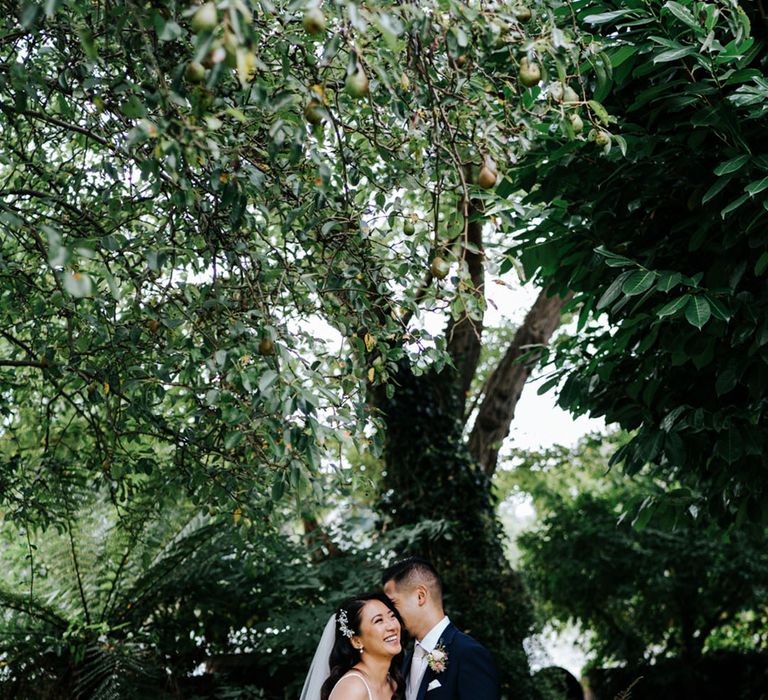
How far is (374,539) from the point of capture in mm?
9039

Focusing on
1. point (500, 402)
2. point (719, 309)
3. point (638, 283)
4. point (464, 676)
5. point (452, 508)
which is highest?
point (500, 402)

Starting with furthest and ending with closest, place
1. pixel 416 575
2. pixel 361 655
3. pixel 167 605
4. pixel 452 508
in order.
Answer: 1. pixel 452 508
2. pixel 167 605
3. pixel 416 575
4. pixel 361 655

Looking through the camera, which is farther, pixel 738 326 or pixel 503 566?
pixel 503 566

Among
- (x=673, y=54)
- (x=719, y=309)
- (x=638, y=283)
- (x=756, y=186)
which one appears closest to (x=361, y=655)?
(x=638, y=283)

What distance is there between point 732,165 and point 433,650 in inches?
112

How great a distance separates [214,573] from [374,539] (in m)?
1.73

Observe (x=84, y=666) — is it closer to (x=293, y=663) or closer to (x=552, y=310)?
(x=293, y=663)

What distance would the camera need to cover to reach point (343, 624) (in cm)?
469

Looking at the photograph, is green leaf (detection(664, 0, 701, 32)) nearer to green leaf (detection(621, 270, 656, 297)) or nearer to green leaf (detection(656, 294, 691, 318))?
green leaf (detection(621, 270, 656, 297))

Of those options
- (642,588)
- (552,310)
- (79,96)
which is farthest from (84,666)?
(642,588)

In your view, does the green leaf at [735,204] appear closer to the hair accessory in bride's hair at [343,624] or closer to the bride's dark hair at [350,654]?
the bride's dark hair at [350,654]

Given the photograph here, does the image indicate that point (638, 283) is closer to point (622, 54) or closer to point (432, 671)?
point (622, 54)

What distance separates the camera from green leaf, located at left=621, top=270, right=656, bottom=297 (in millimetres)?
4215

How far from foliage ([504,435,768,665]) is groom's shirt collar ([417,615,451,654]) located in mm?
9944
